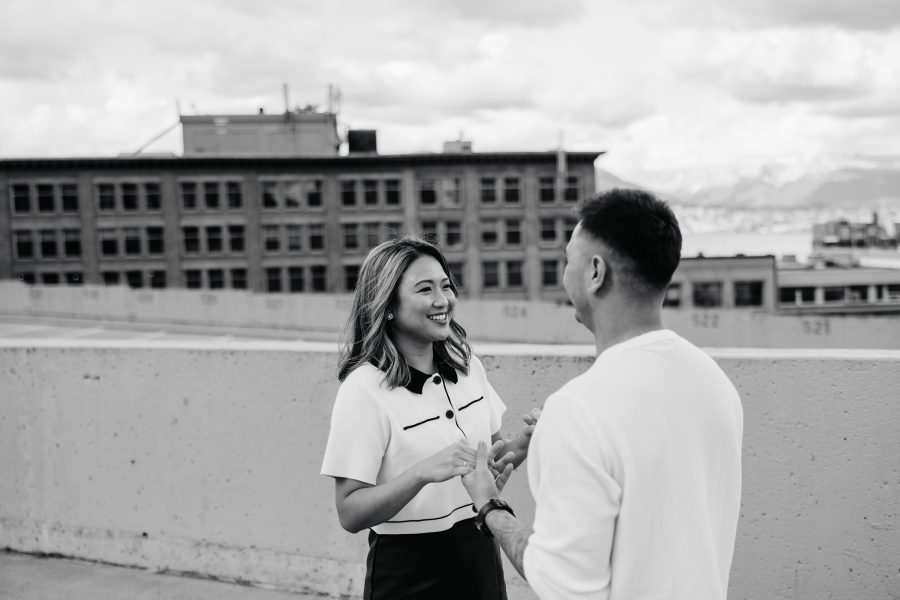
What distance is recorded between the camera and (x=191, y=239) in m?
75.1

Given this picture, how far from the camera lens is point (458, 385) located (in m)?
3.07

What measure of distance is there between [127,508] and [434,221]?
73.7 m

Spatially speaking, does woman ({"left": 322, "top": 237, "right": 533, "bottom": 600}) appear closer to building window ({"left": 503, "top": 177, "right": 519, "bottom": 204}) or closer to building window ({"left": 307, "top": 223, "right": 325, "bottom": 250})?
building window ({"left": 307, "top": 223, "right": 325, "bottom": 250})

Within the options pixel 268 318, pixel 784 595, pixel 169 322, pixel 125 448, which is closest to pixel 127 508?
pixel 125 448

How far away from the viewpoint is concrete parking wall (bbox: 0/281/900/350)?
31.0 meters

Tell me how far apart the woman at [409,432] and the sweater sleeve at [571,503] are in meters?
0.65

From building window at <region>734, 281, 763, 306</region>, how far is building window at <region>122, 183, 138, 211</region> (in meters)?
54.3

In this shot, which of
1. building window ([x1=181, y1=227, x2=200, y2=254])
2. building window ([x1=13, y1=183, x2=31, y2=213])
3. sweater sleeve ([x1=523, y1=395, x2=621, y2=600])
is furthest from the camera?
building window ([x1=181, y1=227, x2=200, y2=254])

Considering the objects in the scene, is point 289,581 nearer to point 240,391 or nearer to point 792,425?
point 240,391

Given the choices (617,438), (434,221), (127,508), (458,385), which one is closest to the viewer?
(617,438)

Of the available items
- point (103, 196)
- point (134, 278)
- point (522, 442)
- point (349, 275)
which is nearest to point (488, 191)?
point (349, 275)

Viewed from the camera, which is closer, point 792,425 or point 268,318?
point 792,425

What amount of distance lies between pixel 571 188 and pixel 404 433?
78.4m

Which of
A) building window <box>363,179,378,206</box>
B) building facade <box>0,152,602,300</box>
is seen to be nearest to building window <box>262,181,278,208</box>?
building facade <box>0,152,602,300</box>
